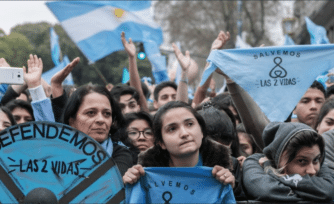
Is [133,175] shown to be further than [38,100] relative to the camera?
No

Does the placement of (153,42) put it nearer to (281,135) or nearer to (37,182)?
(281,135)

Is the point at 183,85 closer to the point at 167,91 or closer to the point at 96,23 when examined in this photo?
the point at 167,91

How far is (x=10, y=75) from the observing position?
2188mm

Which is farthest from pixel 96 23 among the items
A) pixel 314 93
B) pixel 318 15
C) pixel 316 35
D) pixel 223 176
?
pixel 318 15

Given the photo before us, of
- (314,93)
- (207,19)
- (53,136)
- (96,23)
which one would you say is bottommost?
(314,93)

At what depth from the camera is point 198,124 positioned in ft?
9.30

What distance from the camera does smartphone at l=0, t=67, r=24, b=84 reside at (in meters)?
2.16

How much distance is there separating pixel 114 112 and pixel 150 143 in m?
0.75

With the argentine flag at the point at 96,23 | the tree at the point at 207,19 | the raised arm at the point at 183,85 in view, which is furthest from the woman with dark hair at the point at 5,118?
the tree at the point at 207,19

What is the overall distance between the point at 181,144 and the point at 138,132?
1423 mm

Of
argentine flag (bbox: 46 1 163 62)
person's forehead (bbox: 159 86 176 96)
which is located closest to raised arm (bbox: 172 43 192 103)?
person's forehead (bbox: 159 86 176 96)

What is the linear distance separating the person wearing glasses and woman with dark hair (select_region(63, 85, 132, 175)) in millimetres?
616

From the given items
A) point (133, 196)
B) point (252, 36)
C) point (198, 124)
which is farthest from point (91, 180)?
point (252, 36)

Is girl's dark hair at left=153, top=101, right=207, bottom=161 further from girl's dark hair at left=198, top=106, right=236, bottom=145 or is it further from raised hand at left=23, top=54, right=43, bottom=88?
raised hand at left=23, top=54, right=43, bottom=88
